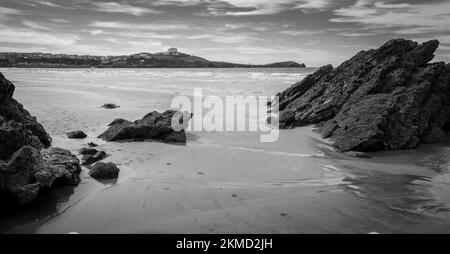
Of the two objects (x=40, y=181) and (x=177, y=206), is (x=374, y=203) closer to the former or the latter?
(x=177, y=206)

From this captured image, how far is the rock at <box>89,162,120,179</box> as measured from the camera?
629cm

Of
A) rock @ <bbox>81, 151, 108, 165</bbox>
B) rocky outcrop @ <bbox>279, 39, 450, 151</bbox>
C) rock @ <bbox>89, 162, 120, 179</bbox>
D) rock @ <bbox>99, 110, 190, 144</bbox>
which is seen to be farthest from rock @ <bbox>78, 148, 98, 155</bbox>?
rocky outcrop @ <bbox>279, 39, 450, 151</bbox>

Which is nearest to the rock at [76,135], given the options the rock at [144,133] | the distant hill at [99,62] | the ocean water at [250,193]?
the ocean water at [250,193]

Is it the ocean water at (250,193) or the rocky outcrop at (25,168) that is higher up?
the rocky outcrop at (25,168)

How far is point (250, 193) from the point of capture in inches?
229

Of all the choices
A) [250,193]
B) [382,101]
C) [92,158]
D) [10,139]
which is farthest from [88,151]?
[382,101]

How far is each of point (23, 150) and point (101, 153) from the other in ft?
8.31

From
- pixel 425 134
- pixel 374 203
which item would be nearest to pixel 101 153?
pixel 374 203

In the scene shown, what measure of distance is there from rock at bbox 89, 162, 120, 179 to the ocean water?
12 centimetres

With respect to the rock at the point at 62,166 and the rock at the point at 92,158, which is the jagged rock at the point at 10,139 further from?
the rock at the point at 92,158

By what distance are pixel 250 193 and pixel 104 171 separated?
2475mm

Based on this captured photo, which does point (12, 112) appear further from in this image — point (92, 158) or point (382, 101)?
point (382, 101)

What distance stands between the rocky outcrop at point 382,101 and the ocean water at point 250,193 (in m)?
0.50

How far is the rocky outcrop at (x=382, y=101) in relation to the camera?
894 cm
